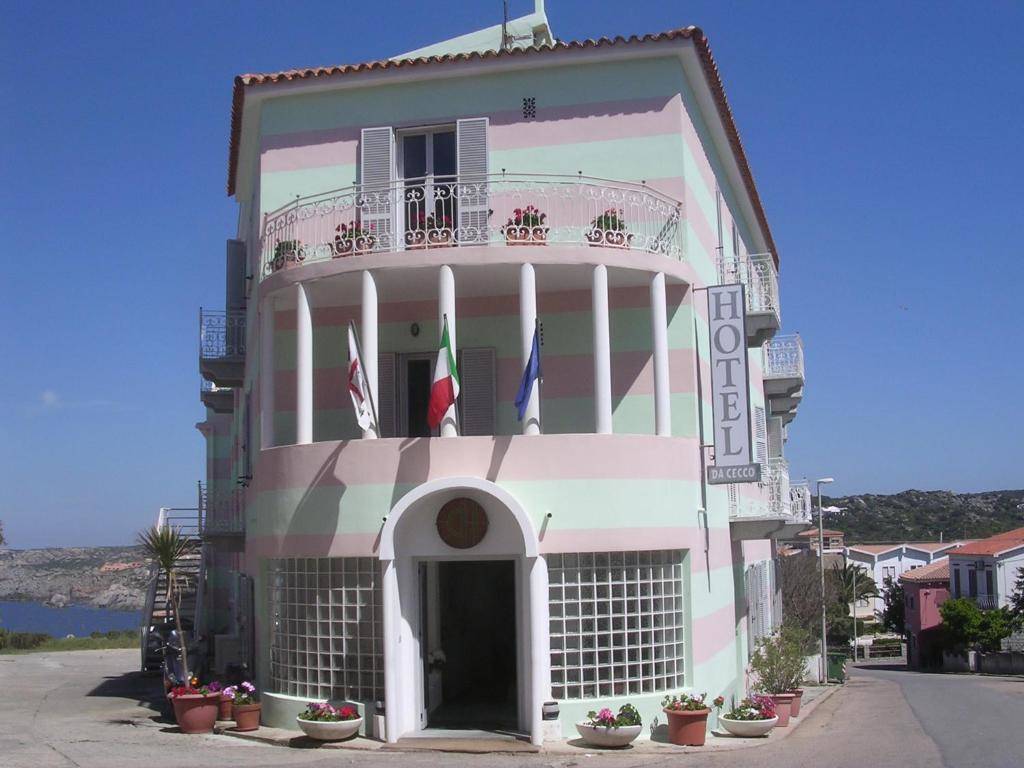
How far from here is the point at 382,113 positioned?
773 inches

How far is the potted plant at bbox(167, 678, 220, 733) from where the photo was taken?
1789 cm

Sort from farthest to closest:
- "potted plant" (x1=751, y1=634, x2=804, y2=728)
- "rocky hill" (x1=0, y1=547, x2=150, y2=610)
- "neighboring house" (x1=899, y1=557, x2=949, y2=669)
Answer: "rocky hill" (x1=0, y1=547, x2=150, y2=610) → "neighboring house" (x1=899, y1=557, x2=949, y2=669) → "potted plant" (x1=751, y1=634, x2=804, y2=728)

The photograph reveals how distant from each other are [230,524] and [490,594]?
23.0ft

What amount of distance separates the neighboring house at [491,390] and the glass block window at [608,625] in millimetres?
40

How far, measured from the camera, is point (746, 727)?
57.3ft

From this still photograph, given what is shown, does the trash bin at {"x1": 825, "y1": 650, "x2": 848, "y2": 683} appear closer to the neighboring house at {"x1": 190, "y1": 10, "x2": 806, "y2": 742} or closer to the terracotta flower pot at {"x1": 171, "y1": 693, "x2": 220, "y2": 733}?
the neighboring house at {"x1": 190, "y1": 10, "x2": 806, "y2": 742}

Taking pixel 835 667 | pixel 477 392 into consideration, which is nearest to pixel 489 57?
pixel 477 392

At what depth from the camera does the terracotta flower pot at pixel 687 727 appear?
16.2 m

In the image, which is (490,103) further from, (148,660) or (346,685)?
(148,660)

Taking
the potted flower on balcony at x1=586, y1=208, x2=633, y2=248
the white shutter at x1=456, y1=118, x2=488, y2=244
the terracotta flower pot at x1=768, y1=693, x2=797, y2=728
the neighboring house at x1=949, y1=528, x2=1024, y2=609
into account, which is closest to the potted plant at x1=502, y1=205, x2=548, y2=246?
the potted flower on balcony at x1=586, y1=208, x2=633, y2=248

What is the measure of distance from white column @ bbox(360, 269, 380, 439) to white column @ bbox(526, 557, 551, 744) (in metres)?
3.30

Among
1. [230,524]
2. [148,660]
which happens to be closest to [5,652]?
[148,660]

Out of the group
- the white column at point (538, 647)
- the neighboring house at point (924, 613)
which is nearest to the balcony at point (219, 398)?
the white column at point (538, 647)

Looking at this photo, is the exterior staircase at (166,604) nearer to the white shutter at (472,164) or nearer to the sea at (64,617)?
the white shutter at (472,164)
